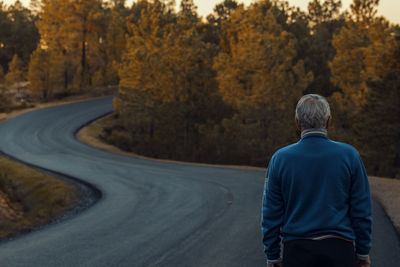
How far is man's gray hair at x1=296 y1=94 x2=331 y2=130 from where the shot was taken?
287cm

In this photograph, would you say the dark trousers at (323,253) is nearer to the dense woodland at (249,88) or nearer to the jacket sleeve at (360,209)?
the jacket sleeve at (360,209)

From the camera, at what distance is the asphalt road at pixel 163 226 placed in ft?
21.4

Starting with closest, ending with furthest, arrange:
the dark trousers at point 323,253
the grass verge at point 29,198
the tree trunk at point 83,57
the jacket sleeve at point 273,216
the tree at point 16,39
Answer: the dark trousers at point 323,253
the jacket sleeve at point 273,216
the grass verge at point 29,198
the tree trunk at point 83,57
the tree at point 16,39

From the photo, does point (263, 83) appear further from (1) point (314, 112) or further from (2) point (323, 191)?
(2) point (323, 191)

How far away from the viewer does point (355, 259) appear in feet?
9.28

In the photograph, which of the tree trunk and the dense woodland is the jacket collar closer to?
the dense woodland

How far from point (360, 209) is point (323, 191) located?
0.30 metres

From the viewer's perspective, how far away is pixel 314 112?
288 cm

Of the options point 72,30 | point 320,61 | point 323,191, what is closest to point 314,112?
point 323,191

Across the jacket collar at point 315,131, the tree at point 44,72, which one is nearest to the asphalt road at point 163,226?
the jacket collar at point 315,131

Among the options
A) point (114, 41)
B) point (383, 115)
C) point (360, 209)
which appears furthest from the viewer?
point (114, 41)

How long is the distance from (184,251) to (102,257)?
4.54ft

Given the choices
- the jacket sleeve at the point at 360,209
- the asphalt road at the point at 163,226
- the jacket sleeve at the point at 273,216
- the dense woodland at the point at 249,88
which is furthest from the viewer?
the dense woodland at the point at 249,88

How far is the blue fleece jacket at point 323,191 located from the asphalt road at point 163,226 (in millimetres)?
3538
